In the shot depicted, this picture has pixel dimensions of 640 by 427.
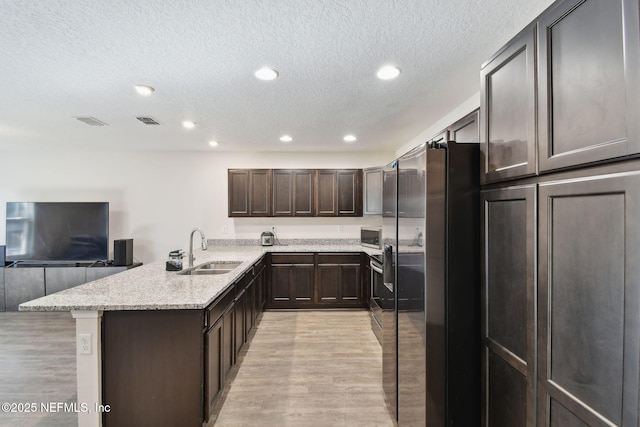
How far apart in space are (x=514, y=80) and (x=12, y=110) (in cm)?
426

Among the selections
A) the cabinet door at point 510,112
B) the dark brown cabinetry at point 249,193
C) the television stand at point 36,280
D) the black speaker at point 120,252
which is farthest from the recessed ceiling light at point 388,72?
the television stand at point 36,280

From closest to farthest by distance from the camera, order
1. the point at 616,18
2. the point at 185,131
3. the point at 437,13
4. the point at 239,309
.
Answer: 1. the point at 616,18
2. the point at 437,13
3. the point at 239,309
4. the point at 185,131

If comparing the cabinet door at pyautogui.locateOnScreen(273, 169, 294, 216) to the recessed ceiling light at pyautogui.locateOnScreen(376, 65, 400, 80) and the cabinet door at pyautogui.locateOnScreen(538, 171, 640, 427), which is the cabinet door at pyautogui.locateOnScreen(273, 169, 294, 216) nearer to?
the recessed ceiling light at pyautogui.locateOnScreen(376, 65, 400, 80)

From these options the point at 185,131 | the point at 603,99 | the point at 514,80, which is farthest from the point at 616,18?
the point at 185,131

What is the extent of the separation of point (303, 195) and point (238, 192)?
104cm

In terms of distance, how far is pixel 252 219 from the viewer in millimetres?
4996

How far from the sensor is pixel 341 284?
4.39 meters

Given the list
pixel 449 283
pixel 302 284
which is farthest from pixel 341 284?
pixel 449 283

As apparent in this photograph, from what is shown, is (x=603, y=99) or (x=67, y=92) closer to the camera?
(x=603, y=99)

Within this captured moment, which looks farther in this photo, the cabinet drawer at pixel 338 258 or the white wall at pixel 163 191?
the white wall at pixel 163 191

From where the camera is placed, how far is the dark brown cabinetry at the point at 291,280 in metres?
4.37

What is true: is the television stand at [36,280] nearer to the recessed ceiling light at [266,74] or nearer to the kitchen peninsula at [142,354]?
the kitchen peninsula at [142,354]

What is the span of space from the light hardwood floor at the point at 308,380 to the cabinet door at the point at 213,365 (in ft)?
0.65

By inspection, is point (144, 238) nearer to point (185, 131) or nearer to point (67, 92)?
point (185, 131)
